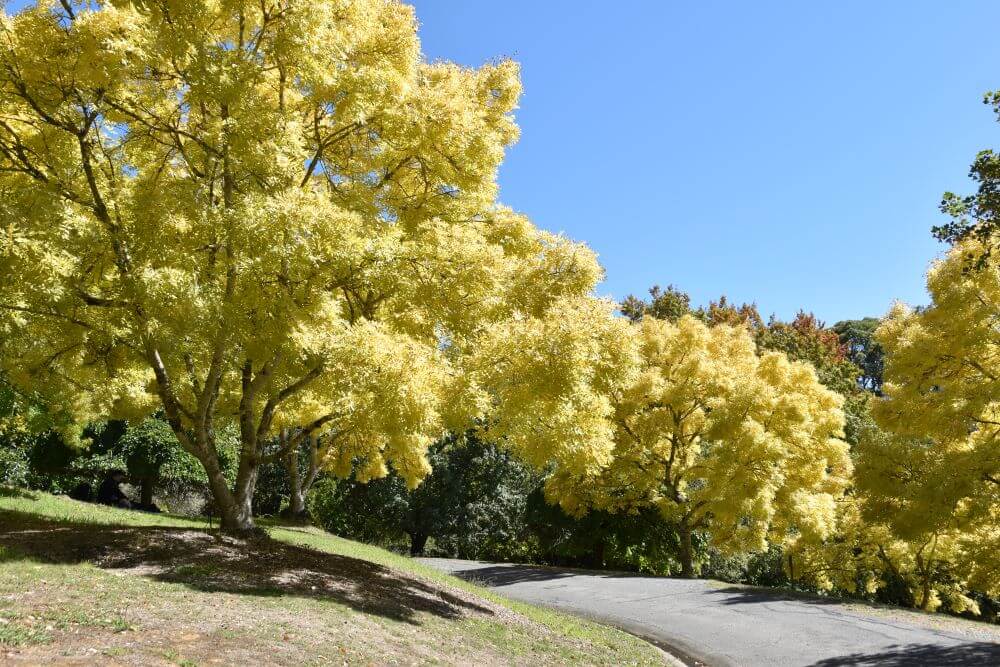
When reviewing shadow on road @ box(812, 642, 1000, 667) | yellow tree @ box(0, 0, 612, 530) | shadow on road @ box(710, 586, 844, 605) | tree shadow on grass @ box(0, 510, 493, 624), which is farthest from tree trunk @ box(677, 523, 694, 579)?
tree shadow on grass @ box(0, 510, 493, 624)

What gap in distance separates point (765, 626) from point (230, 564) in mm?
8591

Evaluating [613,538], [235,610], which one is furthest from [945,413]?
[235,610]

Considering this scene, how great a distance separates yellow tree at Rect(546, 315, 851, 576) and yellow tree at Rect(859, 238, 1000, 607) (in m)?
4.24

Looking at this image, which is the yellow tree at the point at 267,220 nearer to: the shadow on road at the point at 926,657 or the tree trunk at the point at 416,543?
the shadow on road at the point at 926,657

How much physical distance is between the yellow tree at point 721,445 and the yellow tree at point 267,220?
8.49 m

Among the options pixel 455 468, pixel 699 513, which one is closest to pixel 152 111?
pixel 699 513

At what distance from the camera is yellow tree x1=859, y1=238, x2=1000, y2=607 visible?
11.4 m

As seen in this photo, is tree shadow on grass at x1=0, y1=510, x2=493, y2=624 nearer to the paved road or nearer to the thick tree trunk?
the thick tree trunk

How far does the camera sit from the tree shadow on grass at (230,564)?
24.8 ft

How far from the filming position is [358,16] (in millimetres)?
9281

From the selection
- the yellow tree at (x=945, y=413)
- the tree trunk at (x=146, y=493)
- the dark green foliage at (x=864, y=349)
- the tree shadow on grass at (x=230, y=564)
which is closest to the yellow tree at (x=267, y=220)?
the tree shadow on grass at (x=230, y=564)

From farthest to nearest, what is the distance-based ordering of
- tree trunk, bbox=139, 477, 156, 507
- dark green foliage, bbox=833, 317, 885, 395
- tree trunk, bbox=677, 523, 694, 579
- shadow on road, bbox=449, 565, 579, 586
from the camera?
dark green foliage, bbox=833, 317, 885, 395 → tree trunk, bbox=139, 477, 156, 507 → tree trunk, bbox=677, 523, 694, 579 → shadow on road, bbox=449, 565, 579, 586

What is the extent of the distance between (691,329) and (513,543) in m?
13.3

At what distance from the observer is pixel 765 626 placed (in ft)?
35.8
